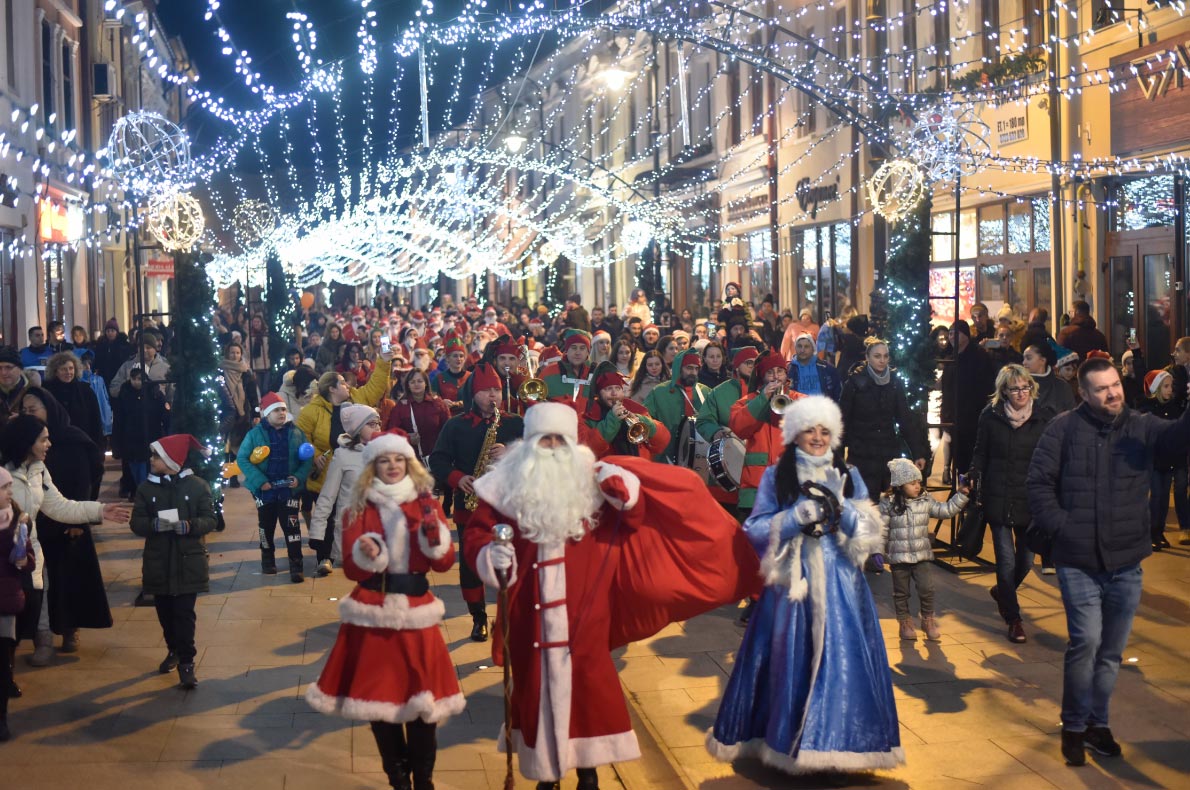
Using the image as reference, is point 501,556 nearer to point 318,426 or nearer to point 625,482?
point 625,482

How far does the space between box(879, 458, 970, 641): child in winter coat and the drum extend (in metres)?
1.12

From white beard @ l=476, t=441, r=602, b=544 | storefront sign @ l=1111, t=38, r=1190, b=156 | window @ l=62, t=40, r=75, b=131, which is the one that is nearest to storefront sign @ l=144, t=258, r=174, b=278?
window @ l=62, t=40, r=75, b=131

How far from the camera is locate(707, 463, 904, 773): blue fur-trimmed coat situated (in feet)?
20.7

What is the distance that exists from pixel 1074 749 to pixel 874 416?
4341 mm

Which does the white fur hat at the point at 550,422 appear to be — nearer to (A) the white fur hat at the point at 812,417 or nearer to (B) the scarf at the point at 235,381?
(A) the white fur hat at the point at 812,417

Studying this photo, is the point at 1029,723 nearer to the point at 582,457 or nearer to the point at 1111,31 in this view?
the point at 582,457

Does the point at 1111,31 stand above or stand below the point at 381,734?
above

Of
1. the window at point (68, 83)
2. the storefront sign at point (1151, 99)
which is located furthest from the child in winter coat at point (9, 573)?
the window at point (68, 83)

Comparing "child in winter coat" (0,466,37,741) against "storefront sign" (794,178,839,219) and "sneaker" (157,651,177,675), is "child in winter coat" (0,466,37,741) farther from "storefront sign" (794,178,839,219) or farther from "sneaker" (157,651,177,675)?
"storefront sign" (794,178,839,219)

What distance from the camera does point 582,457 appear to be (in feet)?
20.0

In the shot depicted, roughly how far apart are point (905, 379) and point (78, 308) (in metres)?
22.0

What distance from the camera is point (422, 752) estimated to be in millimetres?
6137

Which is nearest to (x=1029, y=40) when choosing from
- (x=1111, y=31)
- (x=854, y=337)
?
(x=1111, y=31)

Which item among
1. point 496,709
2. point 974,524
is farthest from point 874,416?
point 496,709
